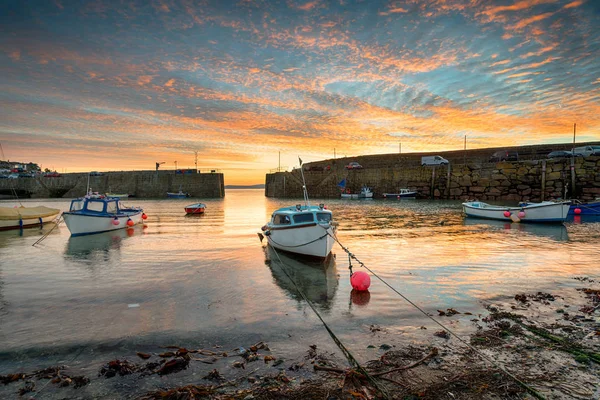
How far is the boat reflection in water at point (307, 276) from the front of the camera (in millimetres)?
10321

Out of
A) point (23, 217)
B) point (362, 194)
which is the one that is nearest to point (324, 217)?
point (23, 217)

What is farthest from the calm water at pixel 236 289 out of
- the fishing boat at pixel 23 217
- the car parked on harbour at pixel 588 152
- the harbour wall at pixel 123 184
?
the harbour wall at pixel 123 184

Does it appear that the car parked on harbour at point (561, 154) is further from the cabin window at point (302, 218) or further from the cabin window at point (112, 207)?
the cabin window at point (112, 207)

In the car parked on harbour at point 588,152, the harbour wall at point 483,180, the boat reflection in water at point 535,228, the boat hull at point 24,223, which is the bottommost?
the boat hull at point 24,223

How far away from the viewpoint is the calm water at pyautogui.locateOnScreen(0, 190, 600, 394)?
23.9ft

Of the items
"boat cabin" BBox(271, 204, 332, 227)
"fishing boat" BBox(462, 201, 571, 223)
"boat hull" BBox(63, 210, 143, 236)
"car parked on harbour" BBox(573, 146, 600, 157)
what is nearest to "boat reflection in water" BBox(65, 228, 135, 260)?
"boat hull" BBox(63, 210, 143, 236)

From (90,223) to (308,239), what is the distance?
1867 centimetres

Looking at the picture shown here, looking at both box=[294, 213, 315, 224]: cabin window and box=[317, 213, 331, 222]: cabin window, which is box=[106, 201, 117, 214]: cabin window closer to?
box=[294, 213, 315, 224]: cabin window

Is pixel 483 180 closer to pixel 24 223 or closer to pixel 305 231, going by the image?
pixel 305 231

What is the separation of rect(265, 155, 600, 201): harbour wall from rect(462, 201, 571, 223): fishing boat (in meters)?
9.71

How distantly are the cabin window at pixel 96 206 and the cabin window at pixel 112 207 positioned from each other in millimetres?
564

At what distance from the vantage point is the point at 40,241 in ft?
74.3

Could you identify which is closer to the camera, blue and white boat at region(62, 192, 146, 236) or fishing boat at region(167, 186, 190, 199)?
blue and white boat at region(62, 192, 146, 236)

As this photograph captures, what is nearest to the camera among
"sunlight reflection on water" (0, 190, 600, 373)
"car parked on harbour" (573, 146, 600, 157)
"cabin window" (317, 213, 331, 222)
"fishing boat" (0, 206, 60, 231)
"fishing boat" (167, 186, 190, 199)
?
"sunlight reflection on water" (0, 190, 600, 373)
